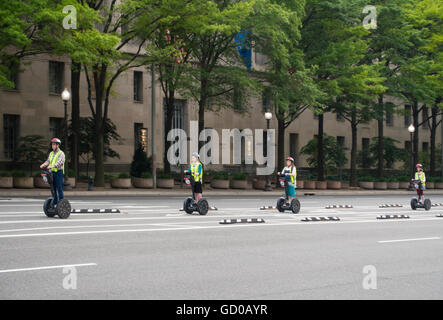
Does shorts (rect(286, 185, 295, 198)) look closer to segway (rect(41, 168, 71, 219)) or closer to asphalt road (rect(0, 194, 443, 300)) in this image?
asphalt road (rect(0, 194, 443, 300))

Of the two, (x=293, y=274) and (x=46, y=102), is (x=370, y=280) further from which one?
(x=46, y=102)

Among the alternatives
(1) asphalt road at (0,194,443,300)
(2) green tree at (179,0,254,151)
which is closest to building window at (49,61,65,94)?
(2) green tree at (179,0,254,151)

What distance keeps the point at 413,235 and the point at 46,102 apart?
33749 millimetres

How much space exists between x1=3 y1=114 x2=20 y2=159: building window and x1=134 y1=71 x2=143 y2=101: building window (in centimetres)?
1012

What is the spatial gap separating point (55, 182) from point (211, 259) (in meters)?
7.31

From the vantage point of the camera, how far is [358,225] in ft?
58.0

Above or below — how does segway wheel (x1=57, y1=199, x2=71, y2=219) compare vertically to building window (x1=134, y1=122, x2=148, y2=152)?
below

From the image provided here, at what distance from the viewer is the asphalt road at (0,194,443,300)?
7727mm

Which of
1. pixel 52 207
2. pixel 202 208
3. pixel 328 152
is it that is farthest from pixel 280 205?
pixel 328 152

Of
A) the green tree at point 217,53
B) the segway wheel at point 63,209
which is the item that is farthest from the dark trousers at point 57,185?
the green tree at point 217,53

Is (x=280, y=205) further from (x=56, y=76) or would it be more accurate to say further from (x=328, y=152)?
(x=328, y=152)

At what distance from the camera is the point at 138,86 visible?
50.1 meters
